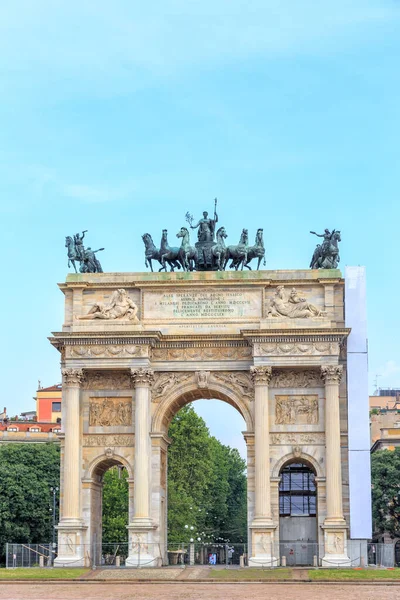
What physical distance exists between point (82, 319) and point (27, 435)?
146 ft

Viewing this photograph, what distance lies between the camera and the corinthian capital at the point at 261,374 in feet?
175

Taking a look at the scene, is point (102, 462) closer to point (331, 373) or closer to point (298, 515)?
point (298, 515)

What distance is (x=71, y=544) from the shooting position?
5266cm

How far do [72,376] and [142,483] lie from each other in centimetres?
573

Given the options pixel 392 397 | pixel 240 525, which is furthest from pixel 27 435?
pixel 392 397

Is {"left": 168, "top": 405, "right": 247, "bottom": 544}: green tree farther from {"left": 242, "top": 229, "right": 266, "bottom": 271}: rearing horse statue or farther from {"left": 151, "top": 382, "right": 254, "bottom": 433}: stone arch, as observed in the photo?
{"left": 242, "top": 229, "right": 266, "bottom": 271}: rearing horse statue

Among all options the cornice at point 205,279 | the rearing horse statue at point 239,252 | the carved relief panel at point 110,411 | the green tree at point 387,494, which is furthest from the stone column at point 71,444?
the green tree at point 387,494

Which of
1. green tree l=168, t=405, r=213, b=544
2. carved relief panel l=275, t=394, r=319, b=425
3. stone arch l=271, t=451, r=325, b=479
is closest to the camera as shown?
stone arch l=271, t=451, r=325, b=479

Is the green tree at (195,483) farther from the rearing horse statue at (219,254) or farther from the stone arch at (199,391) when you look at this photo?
the rearing horse statue at (219,254)

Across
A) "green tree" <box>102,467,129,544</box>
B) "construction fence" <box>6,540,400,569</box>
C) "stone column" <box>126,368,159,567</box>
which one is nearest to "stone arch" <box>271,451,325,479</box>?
"construction fence" <box>6,540,400,569</box>

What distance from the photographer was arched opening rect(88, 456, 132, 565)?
54719 millimetres

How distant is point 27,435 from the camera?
97625 mm

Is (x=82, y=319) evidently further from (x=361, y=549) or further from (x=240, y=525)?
(x=240, y=525)

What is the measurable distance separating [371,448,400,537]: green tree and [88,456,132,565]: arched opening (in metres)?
16.2
